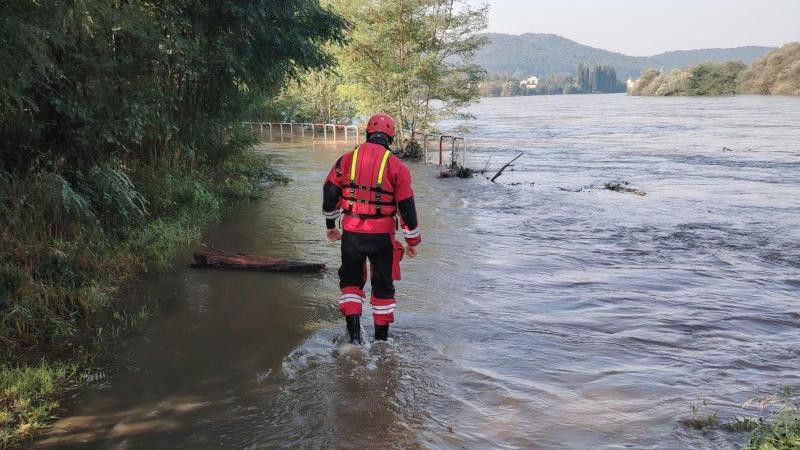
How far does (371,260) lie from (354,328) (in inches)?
26.9

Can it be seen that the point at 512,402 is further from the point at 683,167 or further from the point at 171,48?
the point at 683,167

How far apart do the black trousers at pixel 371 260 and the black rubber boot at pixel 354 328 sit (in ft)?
0.96

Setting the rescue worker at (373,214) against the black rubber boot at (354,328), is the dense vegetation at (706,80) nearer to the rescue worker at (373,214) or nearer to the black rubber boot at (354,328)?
the rescue worker at (373,214)

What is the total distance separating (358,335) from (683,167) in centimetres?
2154

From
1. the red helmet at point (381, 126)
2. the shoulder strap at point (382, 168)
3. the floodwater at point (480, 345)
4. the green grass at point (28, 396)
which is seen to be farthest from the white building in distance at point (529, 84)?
the green grass at point (28, 396)

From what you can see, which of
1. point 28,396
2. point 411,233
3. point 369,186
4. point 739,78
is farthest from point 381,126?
point 739,78

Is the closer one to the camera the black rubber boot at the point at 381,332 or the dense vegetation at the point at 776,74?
the black rubber boot at the point at 381,332

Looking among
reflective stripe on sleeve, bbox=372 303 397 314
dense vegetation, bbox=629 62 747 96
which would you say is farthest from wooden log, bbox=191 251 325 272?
dense vegetation, bbox=629 62 747 96

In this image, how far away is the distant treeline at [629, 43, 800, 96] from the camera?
8050 cm

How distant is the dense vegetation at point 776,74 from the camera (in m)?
78.9

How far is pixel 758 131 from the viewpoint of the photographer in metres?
37.4

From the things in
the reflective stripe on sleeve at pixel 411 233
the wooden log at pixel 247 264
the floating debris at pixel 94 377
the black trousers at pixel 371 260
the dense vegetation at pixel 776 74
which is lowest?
the floating debris at pixel 94 377

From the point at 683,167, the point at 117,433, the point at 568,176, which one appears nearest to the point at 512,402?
the point at 117,433

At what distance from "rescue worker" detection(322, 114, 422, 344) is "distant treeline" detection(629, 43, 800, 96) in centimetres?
8840
